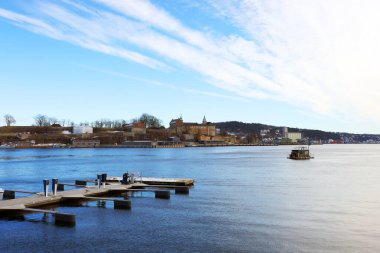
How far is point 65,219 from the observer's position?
28219 millimetres

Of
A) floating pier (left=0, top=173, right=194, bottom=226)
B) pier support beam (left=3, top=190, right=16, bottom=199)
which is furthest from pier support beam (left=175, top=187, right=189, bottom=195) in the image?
pier support beam (left=3, top=190, right=16, bottom=199)

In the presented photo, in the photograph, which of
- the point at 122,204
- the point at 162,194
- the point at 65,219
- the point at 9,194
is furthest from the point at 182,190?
the point at 65,219

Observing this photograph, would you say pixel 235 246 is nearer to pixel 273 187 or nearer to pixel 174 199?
pixel 174 199

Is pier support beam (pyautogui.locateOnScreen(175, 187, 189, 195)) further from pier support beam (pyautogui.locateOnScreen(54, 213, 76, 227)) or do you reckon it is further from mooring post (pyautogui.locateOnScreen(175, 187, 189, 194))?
Answer: pier support beam (pyautogui.locateOnScreen(54, 213, 76, 227))

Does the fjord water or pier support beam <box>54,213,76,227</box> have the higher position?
pier support beam <box>54,213,76,227</box>

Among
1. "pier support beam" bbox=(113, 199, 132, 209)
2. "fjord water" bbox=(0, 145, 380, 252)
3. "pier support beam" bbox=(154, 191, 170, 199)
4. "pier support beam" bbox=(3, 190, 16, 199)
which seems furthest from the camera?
"pier support beam" bbox=(154, 191, 170, 199)

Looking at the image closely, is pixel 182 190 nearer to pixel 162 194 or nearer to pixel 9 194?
pixel 162 194

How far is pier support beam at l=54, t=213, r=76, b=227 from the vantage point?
28109 mm

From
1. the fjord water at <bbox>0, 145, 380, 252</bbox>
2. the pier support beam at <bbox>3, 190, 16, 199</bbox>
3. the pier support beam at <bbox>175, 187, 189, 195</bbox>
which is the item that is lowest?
the fjord water at <bbox>0, 145, 380, 252</bbox>

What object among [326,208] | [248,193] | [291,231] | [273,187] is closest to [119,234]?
[291,231]

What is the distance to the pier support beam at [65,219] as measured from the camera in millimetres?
28109

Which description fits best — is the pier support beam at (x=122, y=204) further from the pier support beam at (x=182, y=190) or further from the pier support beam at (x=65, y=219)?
the pier support beam at (x=182, y=190)

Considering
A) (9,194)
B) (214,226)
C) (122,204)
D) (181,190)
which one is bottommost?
(214,226)

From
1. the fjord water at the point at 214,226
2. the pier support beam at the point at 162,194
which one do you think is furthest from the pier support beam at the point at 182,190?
the pier support beam at the point at 162,194
